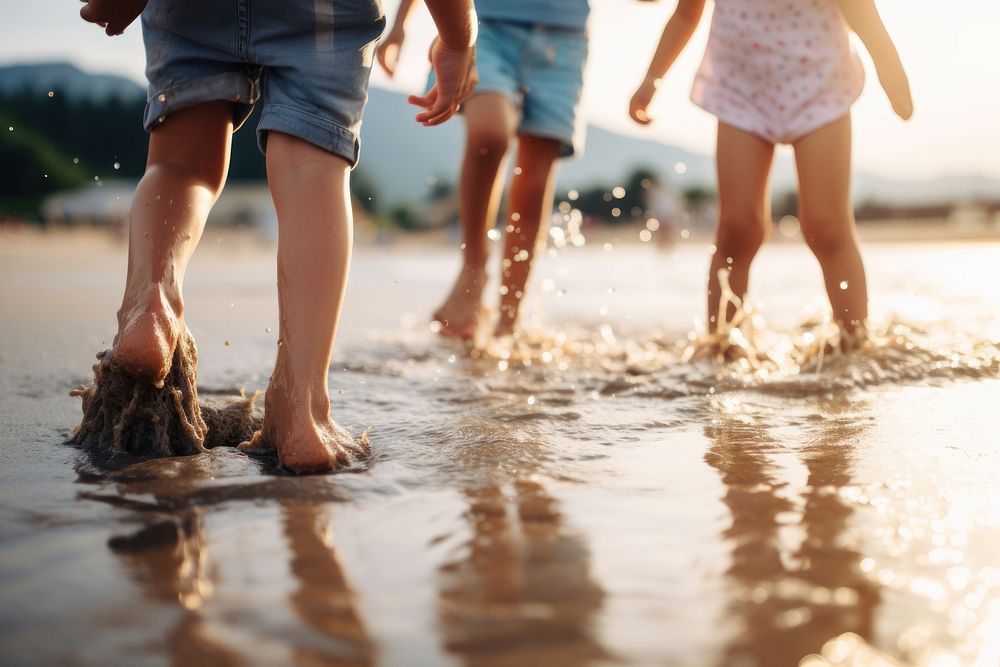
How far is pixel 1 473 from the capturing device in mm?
1546

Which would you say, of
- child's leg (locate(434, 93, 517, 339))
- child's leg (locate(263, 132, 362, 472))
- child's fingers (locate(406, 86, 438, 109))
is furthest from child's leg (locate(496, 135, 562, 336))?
child's leg (locate(263, 132, 362, 472))

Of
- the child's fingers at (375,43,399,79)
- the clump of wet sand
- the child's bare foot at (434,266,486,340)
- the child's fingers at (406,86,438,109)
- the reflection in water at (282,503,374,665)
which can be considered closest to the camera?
the reflection in water at (282,503,374,665)

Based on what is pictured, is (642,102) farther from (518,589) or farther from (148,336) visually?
(518,589)

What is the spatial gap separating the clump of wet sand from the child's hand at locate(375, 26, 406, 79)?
1.73 m

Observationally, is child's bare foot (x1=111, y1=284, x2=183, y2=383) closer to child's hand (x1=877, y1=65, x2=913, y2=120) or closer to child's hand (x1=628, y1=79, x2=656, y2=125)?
child's hand (x1=628, y1=79, x2=656, y2=125)

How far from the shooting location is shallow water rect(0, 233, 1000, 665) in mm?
920

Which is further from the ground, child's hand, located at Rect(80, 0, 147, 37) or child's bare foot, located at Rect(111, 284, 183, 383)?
child's hand, located at Rect(80, 0, 147, 37)

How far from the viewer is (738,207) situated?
2.98 metres

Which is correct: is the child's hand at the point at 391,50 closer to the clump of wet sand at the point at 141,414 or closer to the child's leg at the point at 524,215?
the child's leg at the point at 524,215

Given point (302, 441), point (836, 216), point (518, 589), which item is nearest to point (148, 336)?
point (302, 441)

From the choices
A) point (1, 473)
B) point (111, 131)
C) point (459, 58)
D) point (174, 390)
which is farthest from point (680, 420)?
point (111, 131)

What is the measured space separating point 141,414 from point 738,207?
194cm

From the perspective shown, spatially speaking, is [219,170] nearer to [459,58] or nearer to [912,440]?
[459,58]

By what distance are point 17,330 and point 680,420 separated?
2.98 metres
